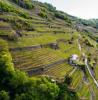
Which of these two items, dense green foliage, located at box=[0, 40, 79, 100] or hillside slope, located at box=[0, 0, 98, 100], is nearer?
dense green foliage, located at box=[0, 40, 79, 100]

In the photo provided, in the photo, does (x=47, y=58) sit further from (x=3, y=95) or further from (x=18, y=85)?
(x=3, y=95)

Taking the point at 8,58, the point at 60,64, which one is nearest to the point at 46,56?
the point at 60,64

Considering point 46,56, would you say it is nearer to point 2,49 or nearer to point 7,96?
point 2,49

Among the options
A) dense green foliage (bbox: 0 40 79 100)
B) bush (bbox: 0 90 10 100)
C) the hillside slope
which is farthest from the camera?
the hillside slope

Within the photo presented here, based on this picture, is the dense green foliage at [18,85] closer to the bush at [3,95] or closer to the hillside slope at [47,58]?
the bush at [3,95]

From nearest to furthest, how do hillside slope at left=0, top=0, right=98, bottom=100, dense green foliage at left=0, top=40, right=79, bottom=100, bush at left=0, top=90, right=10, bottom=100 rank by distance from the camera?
bush at left=0, top=90, right=10, bottom=100, dense green foliage at left=0, top=40, right=79, bottom=100, hillside slope at left=0, top=0, right=98, bottom=100

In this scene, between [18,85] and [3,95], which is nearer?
[3,95]

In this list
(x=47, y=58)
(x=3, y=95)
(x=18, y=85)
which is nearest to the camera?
(x=3, y=95)

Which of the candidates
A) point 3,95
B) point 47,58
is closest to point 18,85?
point 3,95

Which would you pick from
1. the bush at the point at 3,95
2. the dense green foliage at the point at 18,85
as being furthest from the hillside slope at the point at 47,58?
the bush at the point at 3,95

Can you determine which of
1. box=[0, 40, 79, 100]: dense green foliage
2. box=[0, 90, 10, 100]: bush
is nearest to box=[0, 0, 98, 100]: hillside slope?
box=[0, 40, 79, 100]: dense green foliage

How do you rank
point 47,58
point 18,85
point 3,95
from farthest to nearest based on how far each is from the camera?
point 47,58, point 18,85, point 3,95

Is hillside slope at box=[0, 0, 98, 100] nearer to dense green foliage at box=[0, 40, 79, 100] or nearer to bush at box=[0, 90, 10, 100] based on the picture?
dense green foliage at box=[0, 40, 79, 100]

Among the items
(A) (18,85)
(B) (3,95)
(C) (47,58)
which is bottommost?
(B) (3,95)
